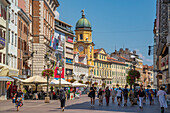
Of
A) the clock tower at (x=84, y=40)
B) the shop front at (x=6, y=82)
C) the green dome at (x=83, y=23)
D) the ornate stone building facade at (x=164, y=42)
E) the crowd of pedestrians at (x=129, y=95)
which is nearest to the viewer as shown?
the crowd of pedestrians at (x=129, y=95)

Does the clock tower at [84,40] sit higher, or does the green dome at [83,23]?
the green dome at [83,23]

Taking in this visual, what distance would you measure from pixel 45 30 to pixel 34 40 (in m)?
4.05

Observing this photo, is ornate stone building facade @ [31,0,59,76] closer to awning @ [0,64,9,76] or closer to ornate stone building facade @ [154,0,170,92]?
ornate stone building facade @ [154,0,170,92]

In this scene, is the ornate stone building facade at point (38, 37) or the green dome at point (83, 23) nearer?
the ornate stone building facade at point (38, 37)

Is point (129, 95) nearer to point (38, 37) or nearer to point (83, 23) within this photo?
point (38, 37)

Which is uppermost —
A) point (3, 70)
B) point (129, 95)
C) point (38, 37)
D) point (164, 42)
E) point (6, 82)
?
point (38, 37)

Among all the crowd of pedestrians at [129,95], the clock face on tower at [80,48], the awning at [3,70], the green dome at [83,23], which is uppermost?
the green dome at [83,23]

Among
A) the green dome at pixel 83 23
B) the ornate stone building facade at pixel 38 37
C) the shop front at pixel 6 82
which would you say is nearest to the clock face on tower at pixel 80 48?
the green dome at pixel 83 23

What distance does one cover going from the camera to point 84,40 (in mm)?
134125

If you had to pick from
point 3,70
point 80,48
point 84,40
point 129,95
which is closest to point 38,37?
point 3,70

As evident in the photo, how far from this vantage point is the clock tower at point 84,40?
133m

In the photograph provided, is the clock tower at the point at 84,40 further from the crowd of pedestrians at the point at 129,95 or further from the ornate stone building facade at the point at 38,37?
the crowd of pedestrians at the point at 129,95

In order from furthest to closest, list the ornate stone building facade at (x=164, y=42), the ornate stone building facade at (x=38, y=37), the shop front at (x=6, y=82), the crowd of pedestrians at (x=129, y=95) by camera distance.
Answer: the ornate stone building facade at (x=38, y=37) < the ornate stone building facade at (x=164, y=42) < the shop front at (x=6, y=82) < the crowd of pedestrians at (x=129, y=95)

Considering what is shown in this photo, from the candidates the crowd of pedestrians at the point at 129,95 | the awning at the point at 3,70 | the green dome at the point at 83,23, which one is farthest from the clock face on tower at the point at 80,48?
the crowd of pedestrians at the point at 129,95
